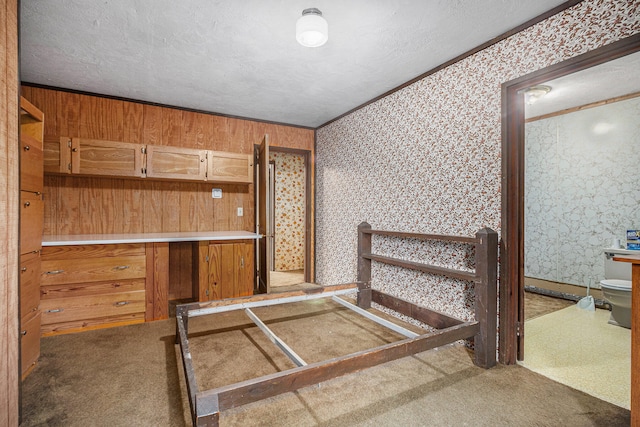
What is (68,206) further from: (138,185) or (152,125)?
(152,125)

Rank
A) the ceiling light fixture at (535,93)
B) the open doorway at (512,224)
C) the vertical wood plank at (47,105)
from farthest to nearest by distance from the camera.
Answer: the ceiling light fixture at (535,93)
the vertical wood plank at (47,105)
the open doorway at (512,224)

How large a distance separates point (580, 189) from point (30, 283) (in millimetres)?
5932

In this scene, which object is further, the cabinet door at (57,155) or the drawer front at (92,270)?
the cabinet door at (57,155)

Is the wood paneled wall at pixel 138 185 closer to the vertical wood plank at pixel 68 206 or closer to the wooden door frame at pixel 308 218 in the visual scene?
the vertical wood plank at pixel 68 206

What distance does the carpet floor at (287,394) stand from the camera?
1.65 meters

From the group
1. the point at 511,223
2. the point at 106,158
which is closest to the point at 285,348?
the point at 511,223

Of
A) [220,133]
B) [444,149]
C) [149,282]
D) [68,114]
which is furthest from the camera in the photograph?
[220,133]

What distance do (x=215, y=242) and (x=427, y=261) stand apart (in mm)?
2321

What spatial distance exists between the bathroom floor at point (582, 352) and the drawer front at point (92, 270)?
3483 millimetres

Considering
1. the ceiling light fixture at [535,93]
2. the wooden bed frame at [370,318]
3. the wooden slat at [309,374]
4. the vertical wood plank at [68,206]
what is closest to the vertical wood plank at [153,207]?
the vertical wood plank at [68,206]

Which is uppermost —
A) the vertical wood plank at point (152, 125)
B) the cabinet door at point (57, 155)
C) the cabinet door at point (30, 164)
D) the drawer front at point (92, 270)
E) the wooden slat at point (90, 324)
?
the vertical wood plank at point (152, 125)

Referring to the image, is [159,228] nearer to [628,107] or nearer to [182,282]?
[182,282]

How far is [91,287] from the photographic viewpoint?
2.83m

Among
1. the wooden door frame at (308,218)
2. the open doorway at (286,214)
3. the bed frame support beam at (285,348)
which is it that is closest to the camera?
the bed frame support beam at (285,348)
